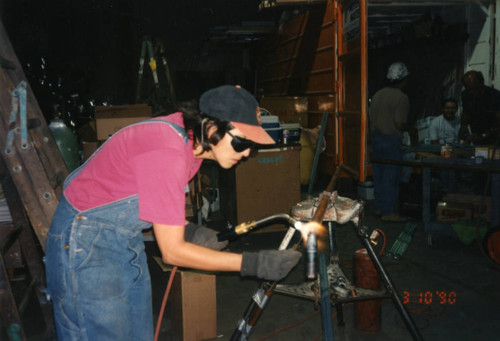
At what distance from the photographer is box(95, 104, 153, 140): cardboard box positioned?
5047mm

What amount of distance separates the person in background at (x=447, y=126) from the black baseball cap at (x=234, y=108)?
19.4ft

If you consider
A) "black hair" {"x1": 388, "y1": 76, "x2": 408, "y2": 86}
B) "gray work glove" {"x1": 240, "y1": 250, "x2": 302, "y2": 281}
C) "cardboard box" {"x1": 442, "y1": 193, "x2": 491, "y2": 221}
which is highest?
"black hair" {"x1": 388, "y1": 76, "x2": 408, "y2": 86}

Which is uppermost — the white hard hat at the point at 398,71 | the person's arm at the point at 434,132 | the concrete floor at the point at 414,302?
the white hard hat at the point at 398,71

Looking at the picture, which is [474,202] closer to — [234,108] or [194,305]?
[194,305]

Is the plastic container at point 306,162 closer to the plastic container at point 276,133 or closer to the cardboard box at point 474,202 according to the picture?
the plastic container at point 276,133

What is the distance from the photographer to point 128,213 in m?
1.88

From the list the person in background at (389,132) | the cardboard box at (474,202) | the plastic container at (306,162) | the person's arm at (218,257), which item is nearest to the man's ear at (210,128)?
the person's arm at (218,257)

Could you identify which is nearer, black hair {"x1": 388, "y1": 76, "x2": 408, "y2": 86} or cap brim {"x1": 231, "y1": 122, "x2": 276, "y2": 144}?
cap brim {"x1": 231, "y1": 122, "x2": 276, "y2": 144}

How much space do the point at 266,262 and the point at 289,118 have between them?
7.14 m

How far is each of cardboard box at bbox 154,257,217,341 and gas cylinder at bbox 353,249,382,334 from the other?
1.20 meters

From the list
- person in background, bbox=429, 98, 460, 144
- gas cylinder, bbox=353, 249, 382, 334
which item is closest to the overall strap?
gas cylinder, bbox=353, 249, 382, 334

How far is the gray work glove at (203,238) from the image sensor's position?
7.57 ft

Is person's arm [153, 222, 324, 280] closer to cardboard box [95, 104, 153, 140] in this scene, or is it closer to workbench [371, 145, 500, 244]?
workbench [371, 145, 500, 244]

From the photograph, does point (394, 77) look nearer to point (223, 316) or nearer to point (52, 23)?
point (223, 316)
